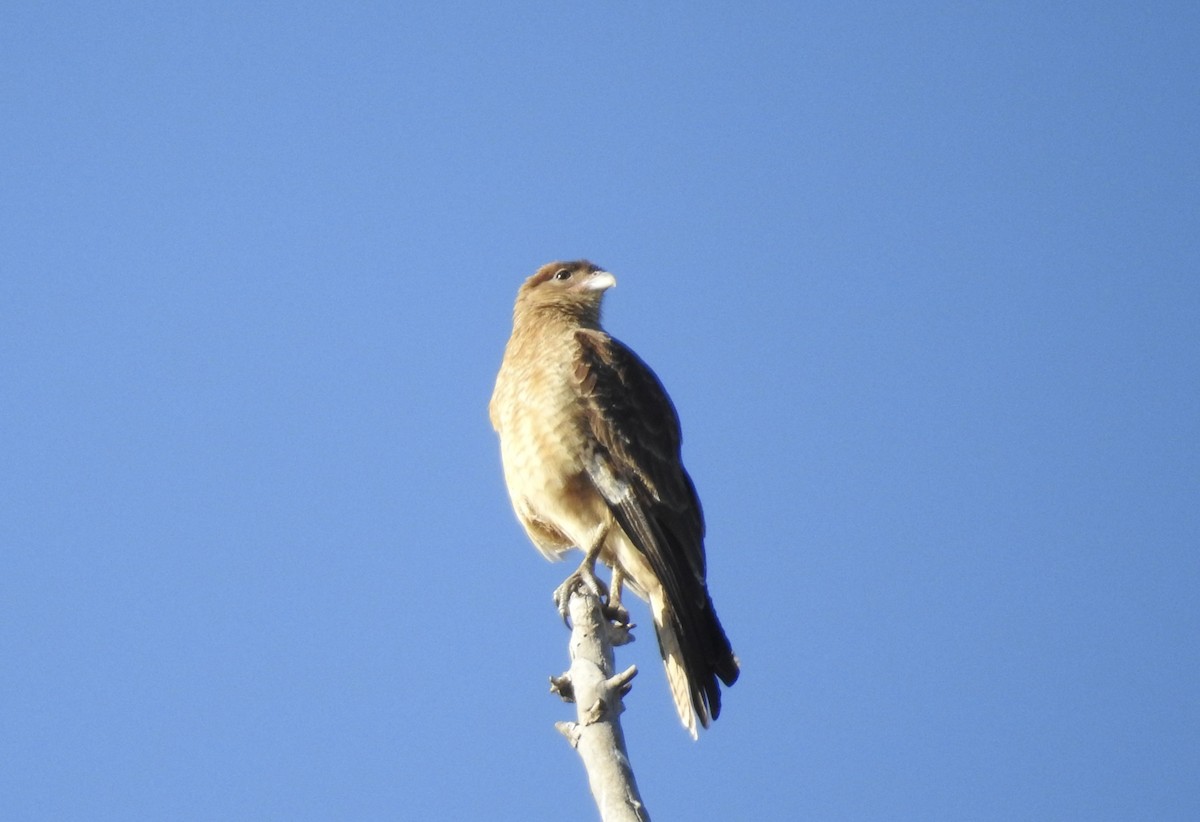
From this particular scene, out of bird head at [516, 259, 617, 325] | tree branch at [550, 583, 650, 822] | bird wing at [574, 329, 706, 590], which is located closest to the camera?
tree branch at [550, 583, 650, 822]

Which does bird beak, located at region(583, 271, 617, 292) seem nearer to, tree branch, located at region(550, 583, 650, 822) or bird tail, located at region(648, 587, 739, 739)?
bird tail, located at region(648, 587, 739, 739)

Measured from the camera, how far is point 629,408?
7.20 metres

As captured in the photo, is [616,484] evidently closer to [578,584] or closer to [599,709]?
[578,584]

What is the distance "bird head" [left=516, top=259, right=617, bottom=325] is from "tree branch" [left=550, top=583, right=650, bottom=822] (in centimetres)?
340

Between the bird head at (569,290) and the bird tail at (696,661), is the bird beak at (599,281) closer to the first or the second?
the bird head at (569,290)

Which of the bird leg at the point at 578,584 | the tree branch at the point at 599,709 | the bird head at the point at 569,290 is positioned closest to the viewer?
the tree branch at the point at 599,709

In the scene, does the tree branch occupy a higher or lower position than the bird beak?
lower

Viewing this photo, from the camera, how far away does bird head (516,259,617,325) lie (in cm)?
850

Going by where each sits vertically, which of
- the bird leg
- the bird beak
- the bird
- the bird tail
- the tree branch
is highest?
the bird beak

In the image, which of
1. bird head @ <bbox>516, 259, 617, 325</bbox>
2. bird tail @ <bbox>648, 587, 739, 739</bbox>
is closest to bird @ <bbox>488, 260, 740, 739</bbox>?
bird tail @ <bbox>648, 587, 739, 739</bbox>

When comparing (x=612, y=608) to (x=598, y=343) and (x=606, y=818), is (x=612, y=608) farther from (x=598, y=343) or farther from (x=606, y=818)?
(x=598, y=343)

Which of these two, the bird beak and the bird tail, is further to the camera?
the bird beak

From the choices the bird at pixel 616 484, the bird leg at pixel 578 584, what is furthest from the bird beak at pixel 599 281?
the bird leg at pixel 578 584

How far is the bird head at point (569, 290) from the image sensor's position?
8500mm
